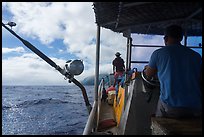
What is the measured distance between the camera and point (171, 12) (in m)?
5.73

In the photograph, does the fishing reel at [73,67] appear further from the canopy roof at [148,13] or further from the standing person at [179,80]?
the standing person at [179,80]

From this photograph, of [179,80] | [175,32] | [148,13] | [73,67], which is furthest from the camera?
[73,67]

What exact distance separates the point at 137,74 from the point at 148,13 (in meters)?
1.52

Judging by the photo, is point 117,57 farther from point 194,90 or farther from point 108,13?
point 194,90

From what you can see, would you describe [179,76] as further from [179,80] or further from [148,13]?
[148,13]

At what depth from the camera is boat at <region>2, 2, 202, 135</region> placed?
3240 millimetres

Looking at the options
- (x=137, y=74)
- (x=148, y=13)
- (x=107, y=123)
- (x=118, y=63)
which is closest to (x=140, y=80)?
(x=137, y=74)

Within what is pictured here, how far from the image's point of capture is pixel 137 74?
4922mm

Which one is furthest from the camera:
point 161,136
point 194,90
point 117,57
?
point 117,57

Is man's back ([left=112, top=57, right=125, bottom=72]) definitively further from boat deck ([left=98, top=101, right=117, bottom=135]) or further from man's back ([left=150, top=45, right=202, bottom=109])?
man's back ([left=150, top=45, right=202, bottom=109])

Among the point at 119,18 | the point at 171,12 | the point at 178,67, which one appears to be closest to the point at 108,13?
the point at 119,18

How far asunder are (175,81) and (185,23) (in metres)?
3.70

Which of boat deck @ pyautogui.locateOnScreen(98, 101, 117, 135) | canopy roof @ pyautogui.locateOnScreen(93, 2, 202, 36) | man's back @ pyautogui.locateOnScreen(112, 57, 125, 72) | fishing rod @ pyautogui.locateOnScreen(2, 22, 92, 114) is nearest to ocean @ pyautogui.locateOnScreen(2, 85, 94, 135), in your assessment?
man's back @ pyautogui.locateOnScreen(112, 57, 125, 72)

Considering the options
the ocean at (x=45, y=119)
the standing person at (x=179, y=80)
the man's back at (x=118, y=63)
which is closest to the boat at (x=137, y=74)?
the standing person at (x=179, y=80)
